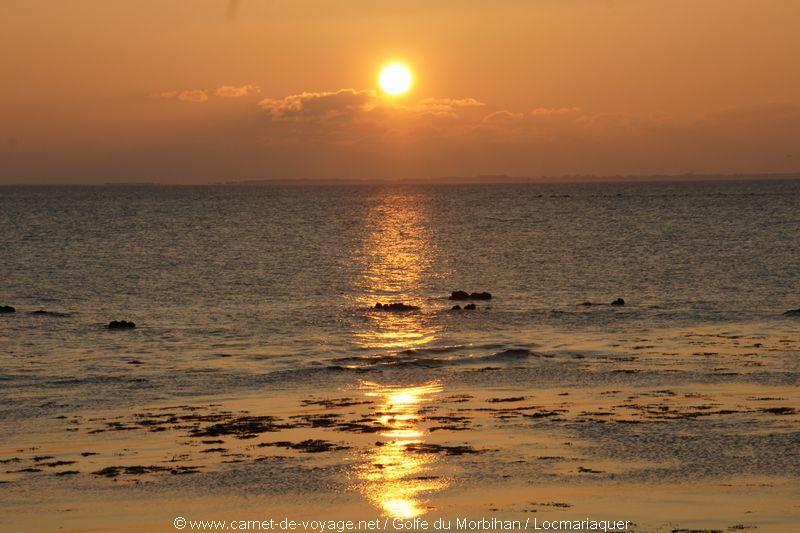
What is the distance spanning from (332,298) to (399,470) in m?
39.1

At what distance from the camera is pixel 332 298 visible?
58000 millimetres

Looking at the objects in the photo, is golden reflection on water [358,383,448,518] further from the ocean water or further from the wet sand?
the ocean water

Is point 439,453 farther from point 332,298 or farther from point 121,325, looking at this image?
point 332,298

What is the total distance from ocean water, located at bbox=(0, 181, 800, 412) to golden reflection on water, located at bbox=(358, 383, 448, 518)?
6616 millimetres

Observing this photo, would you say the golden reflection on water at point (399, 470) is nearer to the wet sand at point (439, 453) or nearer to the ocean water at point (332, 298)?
the wet sand at point (439, 453)

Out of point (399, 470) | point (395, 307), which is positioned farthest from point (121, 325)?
point (399, 470)

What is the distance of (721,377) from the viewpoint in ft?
95.5

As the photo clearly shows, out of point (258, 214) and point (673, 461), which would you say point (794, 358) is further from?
point (258, 214)

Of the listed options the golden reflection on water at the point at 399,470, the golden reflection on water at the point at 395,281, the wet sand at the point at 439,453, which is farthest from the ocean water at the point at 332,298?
the golden reflection on water at the point at 399,470

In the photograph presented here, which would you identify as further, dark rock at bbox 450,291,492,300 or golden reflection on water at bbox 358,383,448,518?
dark rock at bbox 450,291,492,300

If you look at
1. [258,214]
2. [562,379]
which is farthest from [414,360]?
[258,214]

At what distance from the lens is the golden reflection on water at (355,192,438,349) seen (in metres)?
41.9

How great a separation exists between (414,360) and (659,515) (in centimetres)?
1847

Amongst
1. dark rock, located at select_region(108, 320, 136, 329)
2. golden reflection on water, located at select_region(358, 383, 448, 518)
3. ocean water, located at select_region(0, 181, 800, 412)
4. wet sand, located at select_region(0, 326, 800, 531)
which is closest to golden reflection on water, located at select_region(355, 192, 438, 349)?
ocean water, located at select_region(0, 181, 800, 412)
